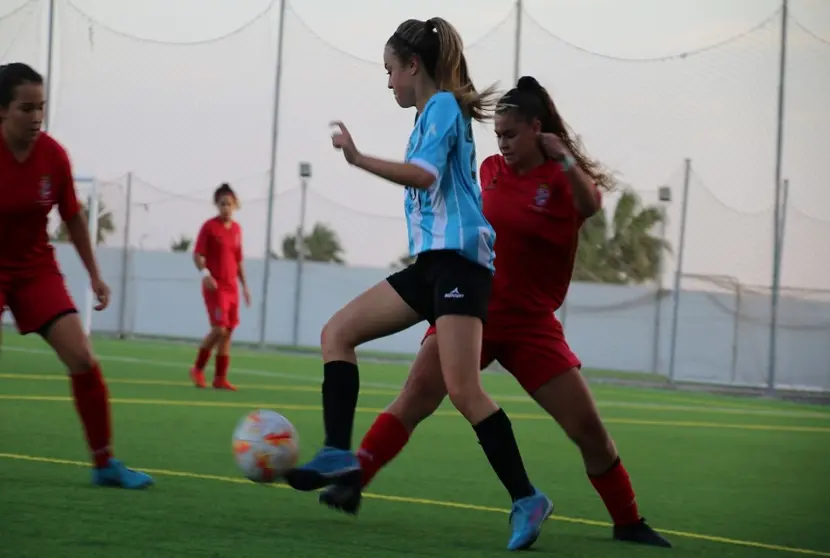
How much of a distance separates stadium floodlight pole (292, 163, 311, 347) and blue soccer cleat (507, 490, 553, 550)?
19496 mm

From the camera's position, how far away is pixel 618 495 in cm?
605

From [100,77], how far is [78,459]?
736 inches

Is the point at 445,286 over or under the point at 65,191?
under

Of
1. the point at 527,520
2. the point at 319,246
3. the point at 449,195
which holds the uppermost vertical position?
the point at 319,246

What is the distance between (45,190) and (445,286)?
2.03 m

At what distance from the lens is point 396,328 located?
5.65 metres

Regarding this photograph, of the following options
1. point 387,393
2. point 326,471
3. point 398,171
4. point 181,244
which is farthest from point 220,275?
point 181,244

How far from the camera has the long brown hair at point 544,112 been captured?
591cm

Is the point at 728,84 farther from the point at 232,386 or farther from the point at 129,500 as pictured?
the point at 129,500

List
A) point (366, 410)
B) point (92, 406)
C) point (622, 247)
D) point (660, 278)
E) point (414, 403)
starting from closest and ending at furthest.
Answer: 1. point (414, 403)
2. point (92, 406)
3. point (366, 410)
4. point (660, 278)
5. point (622, 247)

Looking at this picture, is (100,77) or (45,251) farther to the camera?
(100,77)

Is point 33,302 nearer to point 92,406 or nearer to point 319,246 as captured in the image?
point 92,406

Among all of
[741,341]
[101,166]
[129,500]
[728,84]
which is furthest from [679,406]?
[101,166]

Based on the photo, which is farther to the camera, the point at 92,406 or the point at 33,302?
the point at 92,406
